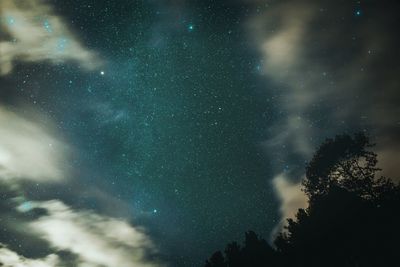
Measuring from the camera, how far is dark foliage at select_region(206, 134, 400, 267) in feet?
89.6

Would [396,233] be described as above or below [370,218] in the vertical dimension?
below

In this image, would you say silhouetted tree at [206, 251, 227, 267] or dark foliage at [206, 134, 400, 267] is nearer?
dark foliage at [206, 134, 400, 267]

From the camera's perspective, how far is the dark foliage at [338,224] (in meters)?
27.3

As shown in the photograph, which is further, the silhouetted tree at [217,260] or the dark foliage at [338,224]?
the silhouetted tree at [217,260]

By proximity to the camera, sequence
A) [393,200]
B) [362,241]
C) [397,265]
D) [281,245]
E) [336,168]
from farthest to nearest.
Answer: [336,168] < [281,245] < [393,200] < [362,241] < [397,265]

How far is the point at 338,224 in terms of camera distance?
2941 centimetres

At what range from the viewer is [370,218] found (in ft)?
92.4

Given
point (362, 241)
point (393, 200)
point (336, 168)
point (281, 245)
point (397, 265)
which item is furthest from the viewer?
point (336, 168)

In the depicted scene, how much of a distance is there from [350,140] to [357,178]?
4923 mm

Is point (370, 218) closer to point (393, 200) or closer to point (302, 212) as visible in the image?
point (393, 200)

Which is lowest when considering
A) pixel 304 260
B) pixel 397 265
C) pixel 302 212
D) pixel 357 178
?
pixel 397 265

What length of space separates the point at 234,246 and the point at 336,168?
1633 centimetres

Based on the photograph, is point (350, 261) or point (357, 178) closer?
point (350, 261)

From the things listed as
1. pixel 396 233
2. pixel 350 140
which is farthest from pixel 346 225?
pixel 350 140
